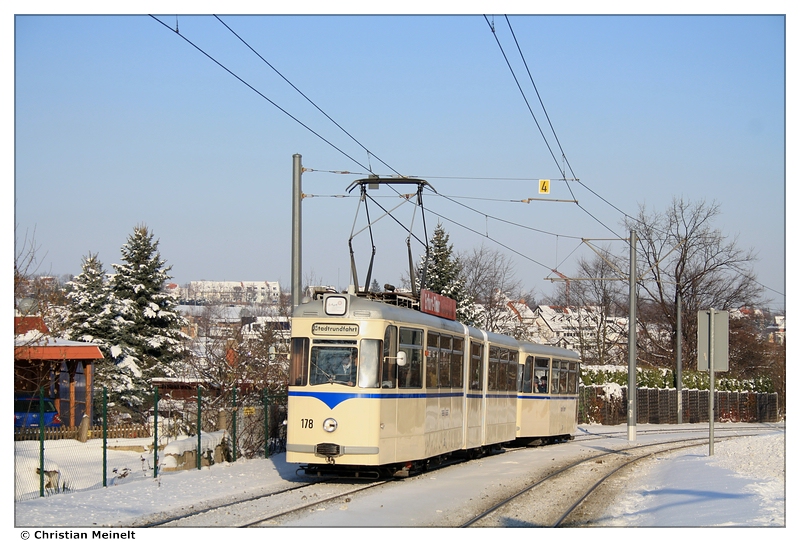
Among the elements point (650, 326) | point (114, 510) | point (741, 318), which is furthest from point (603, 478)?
point (650, 326)

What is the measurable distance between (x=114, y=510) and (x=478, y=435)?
32.8ft

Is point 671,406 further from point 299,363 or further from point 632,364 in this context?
point 299,363

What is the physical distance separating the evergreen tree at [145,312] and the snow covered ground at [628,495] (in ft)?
83.4

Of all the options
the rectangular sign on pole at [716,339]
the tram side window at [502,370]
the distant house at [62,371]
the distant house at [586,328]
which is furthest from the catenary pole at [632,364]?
the distant house at [586,328]

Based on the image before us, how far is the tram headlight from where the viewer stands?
15.0m

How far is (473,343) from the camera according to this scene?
19984 millimetres

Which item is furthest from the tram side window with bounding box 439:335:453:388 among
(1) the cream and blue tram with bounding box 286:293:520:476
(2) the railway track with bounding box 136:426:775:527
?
(2) the railway track with bounding box 136:426:775:527

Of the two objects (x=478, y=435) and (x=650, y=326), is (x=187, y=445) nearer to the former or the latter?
(x=478, y=435)

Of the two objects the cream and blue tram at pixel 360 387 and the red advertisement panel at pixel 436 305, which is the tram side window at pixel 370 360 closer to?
the cream and blue tram at pixel 360 387

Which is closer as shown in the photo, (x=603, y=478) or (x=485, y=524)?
(x=485, y=524)

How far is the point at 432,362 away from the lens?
17172 mm

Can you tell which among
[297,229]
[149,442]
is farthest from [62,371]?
[297,229]

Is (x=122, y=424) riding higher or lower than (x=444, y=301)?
lower

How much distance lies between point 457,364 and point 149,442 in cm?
1052
